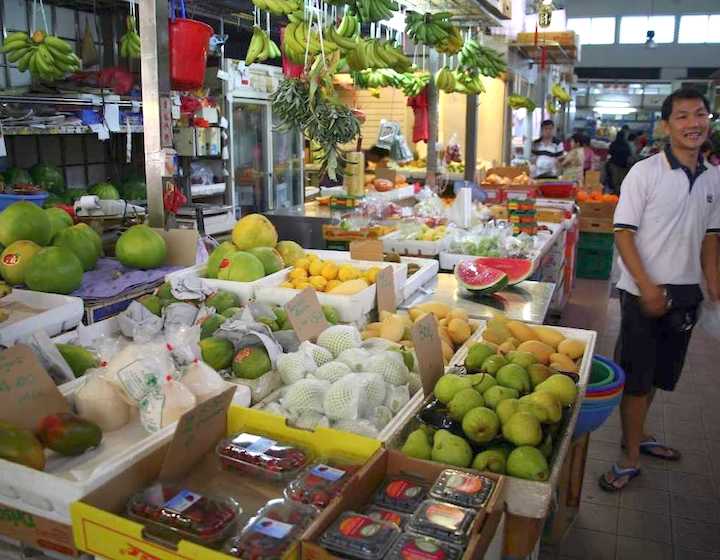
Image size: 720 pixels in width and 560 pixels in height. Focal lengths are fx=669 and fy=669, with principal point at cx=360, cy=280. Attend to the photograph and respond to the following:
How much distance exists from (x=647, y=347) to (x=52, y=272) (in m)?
2.72

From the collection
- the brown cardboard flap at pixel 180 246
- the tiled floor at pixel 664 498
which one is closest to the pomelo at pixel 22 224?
the brown cardboard flap at pixel 180 246

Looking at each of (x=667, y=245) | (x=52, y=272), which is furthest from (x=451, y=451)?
(x=667, y=245)

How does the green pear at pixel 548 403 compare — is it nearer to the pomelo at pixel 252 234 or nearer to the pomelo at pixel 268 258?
the pomelo at pixel 268 258

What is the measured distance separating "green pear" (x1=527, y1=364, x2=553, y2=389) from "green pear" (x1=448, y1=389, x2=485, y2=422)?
10.4 inches

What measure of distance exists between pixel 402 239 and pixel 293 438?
3185 mm

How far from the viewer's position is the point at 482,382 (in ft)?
6.56

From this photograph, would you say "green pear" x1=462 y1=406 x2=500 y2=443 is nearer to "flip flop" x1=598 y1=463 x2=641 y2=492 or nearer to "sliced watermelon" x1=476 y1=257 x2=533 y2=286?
"flip flop" x1=598 y1=463 x2=641 y2=492

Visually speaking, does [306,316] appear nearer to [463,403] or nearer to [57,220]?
[463,403]

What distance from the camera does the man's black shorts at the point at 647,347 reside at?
3229 millimetres

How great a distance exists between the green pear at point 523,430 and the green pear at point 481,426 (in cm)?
3

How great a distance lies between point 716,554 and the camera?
9.64 feet

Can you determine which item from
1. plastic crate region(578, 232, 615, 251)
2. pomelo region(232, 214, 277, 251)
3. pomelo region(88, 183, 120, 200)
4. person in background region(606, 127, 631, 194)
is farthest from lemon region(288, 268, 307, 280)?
person in background region(606, 127, 631, 194)

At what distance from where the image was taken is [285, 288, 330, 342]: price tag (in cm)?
239

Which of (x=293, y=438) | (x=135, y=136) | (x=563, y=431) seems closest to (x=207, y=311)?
(x=293, y=438)
